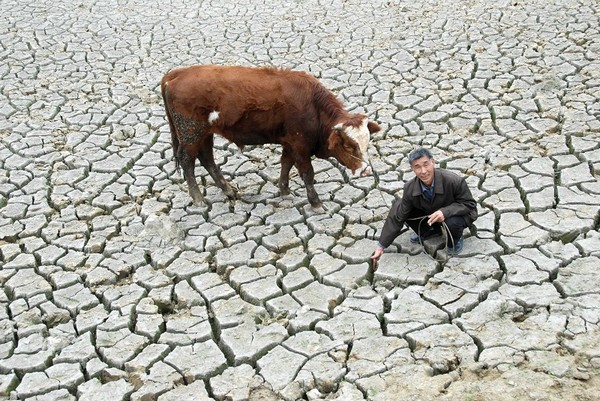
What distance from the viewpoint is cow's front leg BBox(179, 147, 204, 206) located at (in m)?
7.12

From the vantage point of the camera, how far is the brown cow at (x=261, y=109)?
22.0 ft

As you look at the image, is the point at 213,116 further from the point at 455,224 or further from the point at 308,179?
the point at 455,224

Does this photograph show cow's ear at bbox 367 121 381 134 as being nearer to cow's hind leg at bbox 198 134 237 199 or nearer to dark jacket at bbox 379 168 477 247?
dark jacket at bbox 379 168 477 247

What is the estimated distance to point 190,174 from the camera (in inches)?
284

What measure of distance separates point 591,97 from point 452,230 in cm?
386

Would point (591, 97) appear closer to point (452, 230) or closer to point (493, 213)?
point (493, 213)

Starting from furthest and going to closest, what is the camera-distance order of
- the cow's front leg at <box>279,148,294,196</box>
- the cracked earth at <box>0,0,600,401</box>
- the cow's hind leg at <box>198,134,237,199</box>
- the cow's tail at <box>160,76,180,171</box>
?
the cow's hind leg at <box>198,134,237,199</box> → the cow's front leg at <box>279,148,294,196</box> → the cow's tail at <box>160,76,180,171</box> → the cracked earth at <box>0,0,600,401</box>

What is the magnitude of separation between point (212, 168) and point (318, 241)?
1.50 meters

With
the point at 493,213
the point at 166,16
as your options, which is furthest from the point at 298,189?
the point at 166,16

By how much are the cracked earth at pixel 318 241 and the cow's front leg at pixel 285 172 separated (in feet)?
0.51

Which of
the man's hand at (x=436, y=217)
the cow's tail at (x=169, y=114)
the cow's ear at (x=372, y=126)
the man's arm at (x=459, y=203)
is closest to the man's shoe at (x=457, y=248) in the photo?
the man's arm at (x=459, y=203)

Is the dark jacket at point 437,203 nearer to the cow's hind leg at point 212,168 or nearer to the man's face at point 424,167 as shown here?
the man's face at point 424,167

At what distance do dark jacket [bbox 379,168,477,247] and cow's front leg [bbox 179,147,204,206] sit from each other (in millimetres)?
2165

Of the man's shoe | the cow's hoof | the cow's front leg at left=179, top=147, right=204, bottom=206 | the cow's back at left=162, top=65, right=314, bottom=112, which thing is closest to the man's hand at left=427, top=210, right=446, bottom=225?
the man's shoe
